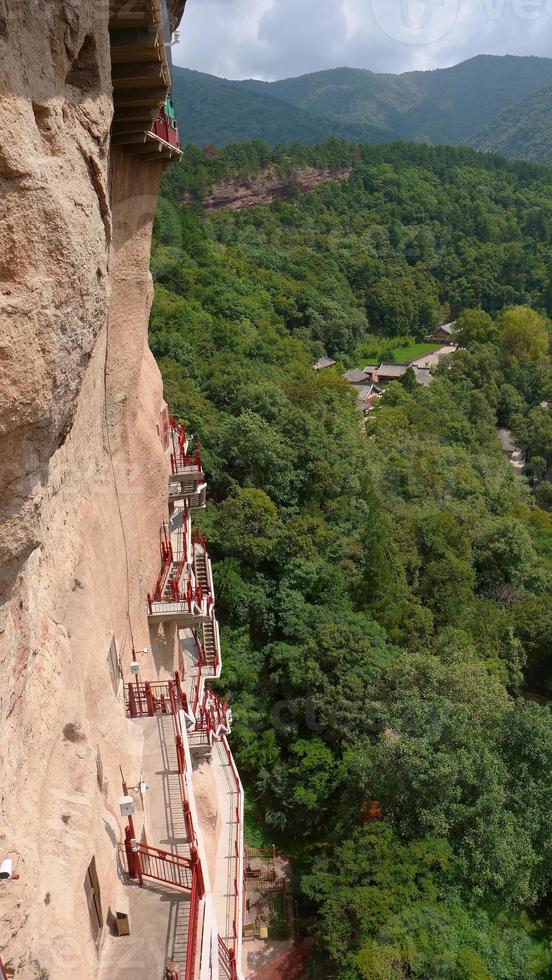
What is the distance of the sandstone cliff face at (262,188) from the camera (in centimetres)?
8938

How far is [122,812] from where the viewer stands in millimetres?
10352

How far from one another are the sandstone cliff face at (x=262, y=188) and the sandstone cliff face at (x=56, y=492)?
8284 cm

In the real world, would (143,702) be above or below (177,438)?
below

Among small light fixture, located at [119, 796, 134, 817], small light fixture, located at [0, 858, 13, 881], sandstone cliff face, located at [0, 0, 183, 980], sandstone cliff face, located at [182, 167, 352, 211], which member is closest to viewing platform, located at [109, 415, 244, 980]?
small light fixture, located at [119, 796, 134, 817]

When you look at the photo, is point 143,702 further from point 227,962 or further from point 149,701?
point 227,962

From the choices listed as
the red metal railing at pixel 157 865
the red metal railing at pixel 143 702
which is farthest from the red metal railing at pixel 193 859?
the red metal railing at pixel 143 702

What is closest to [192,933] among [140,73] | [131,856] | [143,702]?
[131,856]

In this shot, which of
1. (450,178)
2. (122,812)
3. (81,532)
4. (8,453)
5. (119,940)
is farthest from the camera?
(450,178)

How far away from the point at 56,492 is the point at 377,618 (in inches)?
845

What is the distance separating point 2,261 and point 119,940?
29.8 feet

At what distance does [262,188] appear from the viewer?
94.6 meters

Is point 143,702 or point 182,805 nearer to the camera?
point 182,805

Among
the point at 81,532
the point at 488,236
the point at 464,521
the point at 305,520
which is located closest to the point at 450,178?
the point at 488,236

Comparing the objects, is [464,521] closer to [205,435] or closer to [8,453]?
[205,435]
